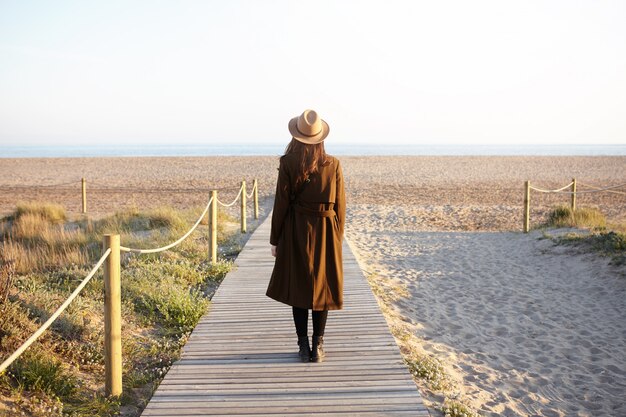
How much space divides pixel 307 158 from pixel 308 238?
549 mm

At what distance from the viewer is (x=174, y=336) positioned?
5.16 metres

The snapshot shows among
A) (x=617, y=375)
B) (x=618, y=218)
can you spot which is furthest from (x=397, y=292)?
(x=618, y=218)

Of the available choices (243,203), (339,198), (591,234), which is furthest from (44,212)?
(591,234)

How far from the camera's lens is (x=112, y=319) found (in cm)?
362

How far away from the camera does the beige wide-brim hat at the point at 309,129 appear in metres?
3.70

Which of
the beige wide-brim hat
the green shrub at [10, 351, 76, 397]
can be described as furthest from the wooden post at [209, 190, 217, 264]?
the beige wide-brim hat

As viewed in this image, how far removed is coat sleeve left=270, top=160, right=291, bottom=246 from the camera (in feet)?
12.3

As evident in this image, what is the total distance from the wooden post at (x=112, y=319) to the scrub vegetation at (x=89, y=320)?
141 mm

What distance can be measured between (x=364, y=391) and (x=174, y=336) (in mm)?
2272

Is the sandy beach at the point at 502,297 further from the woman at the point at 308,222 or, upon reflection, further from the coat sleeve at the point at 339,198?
the coat sleeve at the point at 339,198

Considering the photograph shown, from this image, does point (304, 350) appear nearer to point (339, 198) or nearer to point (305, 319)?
point (305, 319)

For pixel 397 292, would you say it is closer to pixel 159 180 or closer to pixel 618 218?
pixel 618 218

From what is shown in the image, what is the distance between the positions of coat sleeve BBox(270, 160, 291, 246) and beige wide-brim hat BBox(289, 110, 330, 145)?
0.22 metres

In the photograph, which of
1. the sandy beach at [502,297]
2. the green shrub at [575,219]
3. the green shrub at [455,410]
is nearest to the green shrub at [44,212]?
the sandy beach at [502,297]
